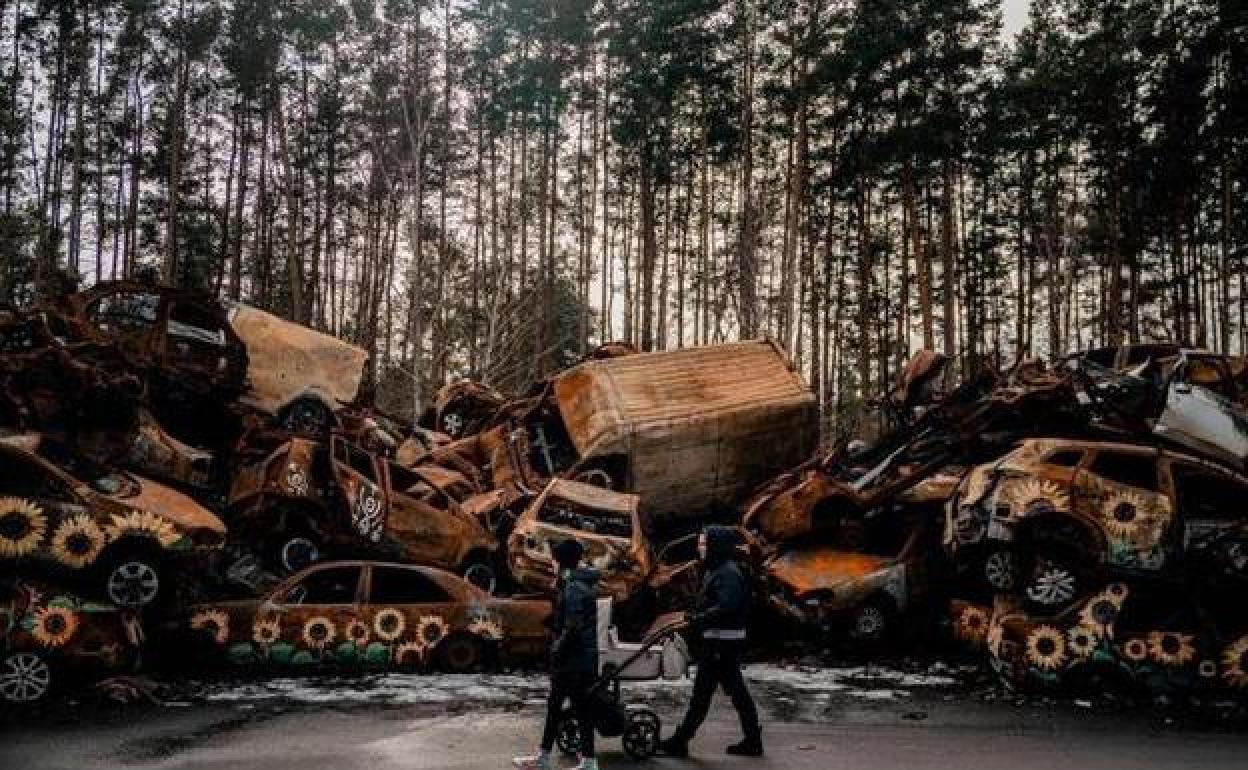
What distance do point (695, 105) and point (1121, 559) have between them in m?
27.8

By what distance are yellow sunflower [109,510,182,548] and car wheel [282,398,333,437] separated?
20.3 ft

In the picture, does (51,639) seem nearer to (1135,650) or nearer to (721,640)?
(721,640)

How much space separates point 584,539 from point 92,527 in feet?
18.1

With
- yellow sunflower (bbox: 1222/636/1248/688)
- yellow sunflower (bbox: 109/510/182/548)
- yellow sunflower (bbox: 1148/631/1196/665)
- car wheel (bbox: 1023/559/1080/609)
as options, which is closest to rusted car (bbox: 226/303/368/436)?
yellow sunflower (bbox: 109/510/182/548)

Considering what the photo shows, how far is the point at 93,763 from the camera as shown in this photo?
23.6 ft

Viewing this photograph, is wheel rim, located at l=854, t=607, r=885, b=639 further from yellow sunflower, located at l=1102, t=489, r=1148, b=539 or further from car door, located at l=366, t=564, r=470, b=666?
car door, located at l=366, t=564, r=470, b=666

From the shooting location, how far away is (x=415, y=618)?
11117mm

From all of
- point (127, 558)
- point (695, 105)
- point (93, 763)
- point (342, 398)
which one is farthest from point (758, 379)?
point (695, 105)

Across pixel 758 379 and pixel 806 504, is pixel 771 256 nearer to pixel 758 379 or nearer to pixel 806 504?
pixel 758 379

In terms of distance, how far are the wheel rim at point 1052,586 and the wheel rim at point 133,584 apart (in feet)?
28.6

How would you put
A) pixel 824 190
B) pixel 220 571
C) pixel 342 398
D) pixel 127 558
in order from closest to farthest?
pixel 127 558
pixel 220 571
pixel 342 398
pixel 824 190

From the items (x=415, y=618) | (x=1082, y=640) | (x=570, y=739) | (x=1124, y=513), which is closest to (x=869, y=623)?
(x=1082, y=640)

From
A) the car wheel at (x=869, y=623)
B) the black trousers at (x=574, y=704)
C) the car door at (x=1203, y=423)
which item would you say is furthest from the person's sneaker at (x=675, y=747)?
the car door at (x=1203, y=423)

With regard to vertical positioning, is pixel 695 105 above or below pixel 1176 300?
above
